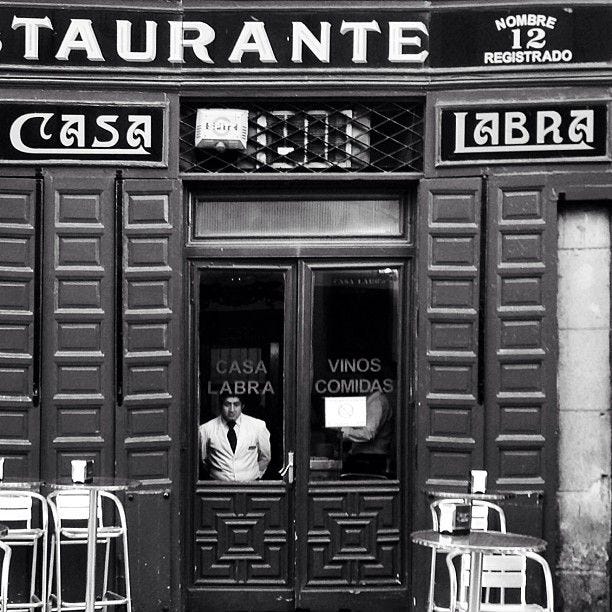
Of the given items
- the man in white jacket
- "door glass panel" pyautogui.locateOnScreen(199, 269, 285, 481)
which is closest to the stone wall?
"door glass panel" pyautogui.locateOnScreen(199, 269, 285, 481)

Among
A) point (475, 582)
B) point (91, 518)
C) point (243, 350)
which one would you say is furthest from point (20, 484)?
point (475, 582)

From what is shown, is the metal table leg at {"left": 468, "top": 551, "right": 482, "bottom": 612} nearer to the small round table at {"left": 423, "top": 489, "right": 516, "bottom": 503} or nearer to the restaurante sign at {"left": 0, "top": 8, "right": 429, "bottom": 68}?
the small round table at {"left": 423, "top": 489, "right": 516, "bottom": 503}

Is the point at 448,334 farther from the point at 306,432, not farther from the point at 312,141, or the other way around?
the point at 312,141

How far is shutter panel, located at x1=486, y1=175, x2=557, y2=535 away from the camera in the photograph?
994 centimetres

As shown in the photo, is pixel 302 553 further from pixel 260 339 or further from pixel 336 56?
pixel 336 56

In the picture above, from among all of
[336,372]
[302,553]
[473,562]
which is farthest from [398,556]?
[473,562]

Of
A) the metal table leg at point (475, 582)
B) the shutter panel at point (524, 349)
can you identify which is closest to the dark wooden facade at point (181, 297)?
the shutter panel at point (524, 349)

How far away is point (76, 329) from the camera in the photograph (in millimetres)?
10031

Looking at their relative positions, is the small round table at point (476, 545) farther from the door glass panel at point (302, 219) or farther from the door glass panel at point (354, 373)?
the door glass panel at point (302, 219)

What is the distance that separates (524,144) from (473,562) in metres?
3.67

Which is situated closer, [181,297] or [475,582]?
[475,582]

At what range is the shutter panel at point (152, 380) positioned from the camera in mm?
9984

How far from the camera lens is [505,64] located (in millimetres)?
10055

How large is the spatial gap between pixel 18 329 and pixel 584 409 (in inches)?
165
